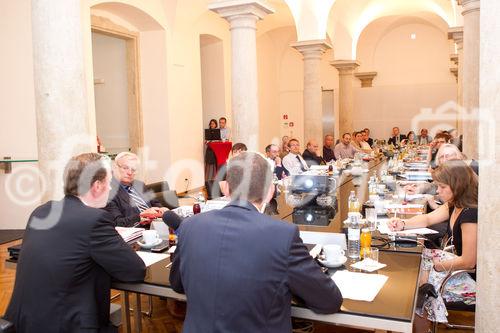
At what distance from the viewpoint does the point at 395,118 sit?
17688 mm

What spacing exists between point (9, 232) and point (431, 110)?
14.5 meters

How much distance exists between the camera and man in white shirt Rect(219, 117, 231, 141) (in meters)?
11.6

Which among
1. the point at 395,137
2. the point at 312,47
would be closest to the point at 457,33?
the point at 312,47

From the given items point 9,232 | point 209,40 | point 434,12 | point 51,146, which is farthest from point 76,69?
→ point 434,12

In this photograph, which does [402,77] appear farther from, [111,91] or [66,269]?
[66,269]

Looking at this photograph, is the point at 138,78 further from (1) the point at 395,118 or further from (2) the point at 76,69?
(1) the point at 395,118

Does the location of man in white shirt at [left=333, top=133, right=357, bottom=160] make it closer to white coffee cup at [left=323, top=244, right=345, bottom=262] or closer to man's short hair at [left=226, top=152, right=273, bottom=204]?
white coffee cup at [left=323, top=244, right=345, bottom=262]

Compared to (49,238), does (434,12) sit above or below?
above

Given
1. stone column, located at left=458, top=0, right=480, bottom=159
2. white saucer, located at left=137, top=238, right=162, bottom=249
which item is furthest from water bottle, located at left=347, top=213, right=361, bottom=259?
stone column, located at left=458, top=0, right=480, bottom=159

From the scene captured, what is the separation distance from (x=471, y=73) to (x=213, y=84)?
23.7 feet

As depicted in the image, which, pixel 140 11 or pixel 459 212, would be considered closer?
pixel 459 212

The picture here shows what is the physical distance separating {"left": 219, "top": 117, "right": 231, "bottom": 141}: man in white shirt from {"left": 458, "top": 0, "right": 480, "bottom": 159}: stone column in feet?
19.7

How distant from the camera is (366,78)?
1789 cm

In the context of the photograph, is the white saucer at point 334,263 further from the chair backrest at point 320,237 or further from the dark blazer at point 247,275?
the dark blazer at point 247,275
